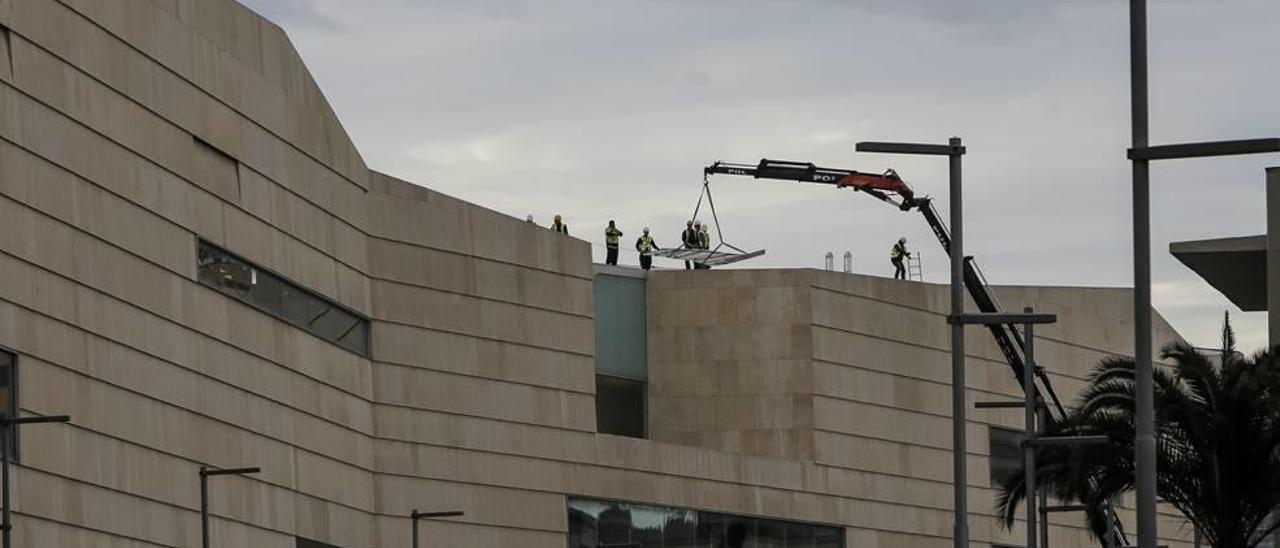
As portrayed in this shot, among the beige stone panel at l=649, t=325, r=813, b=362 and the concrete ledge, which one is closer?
the concrete ledge

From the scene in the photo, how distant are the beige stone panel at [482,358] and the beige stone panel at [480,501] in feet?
9.58

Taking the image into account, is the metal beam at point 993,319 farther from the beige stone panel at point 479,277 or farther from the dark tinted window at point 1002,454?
the dark tinted window at point 1002,454

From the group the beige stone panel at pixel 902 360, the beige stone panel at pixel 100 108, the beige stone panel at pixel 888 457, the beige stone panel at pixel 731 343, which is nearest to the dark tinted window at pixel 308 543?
the beige stone panel at pixel 100 108

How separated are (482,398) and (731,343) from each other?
13.9 m

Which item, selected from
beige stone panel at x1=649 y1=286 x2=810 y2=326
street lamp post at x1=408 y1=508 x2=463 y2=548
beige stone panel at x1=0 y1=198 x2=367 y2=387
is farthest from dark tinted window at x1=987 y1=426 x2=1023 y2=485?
beige stone panel at x1=0 y1=198 x2=367 y2=387

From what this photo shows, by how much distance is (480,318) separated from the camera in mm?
73500

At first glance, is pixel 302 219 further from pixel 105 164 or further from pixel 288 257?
pixel 105 164

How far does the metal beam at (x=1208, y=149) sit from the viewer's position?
2953cm

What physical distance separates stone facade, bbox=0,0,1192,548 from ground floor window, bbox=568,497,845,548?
1.62 feet

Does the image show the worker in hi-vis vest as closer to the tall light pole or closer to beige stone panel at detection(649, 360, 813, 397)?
beige stone panel at detection(649, 360, 813, 397)

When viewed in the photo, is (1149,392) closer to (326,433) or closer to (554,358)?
(326,433)

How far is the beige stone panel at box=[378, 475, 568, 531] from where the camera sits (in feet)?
231

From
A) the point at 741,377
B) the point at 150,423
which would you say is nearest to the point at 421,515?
the point at 150,423

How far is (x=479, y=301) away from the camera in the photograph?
2894 inches
